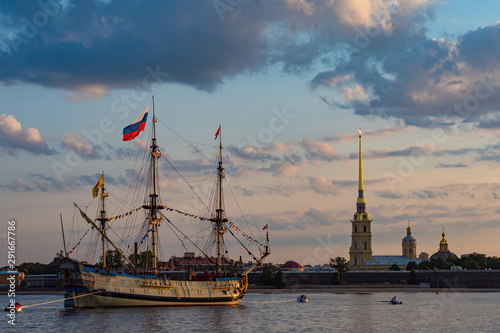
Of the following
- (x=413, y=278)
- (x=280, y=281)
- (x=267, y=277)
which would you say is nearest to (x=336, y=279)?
(x=280, y=281)

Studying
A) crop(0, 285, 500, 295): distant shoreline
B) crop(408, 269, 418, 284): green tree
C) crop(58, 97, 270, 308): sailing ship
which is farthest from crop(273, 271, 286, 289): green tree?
crop(58, 97, 270, 308): sailing ship

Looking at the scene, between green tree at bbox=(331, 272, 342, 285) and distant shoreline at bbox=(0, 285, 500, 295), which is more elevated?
green tree at bbox=(331, 272, 342, 285)

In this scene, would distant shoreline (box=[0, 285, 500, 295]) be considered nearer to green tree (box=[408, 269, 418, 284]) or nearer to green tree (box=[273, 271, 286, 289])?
green tree (box=[273, 271, 286, 289])

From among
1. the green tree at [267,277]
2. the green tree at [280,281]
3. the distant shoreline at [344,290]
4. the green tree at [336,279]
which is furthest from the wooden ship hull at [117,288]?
the green tree at [336,279]

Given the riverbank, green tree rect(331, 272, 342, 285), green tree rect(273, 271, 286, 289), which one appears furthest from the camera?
green tree rect(331, 272, 342, 285)

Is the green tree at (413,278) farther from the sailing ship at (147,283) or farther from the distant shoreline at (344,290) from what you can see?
the sailing ship at (147,283)

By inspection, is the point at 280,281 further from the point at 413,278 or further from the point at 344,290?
the point at 413,278

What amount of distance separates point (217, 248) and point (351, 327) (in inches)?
1395

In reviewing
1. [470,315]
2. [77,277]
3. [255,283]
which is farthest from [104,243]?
[255,283]

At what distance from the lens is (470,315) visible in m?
82.6

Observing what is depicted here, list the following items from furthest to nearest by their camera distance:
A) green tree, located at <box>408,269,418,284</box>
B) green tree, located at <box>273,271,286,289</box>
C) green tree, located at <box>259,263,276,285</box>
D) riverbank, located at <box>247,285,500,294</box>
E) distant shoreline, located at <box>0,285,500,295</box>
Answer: green tree, located at <box>408,269,418,284</box>, green tree, located at <box>259,263,276,285</box>, green tree, located at <box>273,271,286,289</box>, distant shoreline, located at <box>0,285,500,295</box>, riverbank, located at <box>247,285,500,294</box>

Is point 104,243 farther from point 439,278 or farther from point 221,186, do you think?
point 439,278

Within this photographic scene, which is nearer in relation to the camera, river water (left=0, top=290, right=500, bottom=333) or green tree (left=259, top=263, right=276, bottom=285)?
river water (left=0, top=290, right=500, bottom=333)

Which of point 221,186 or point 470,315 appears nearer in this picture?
point 470,315
